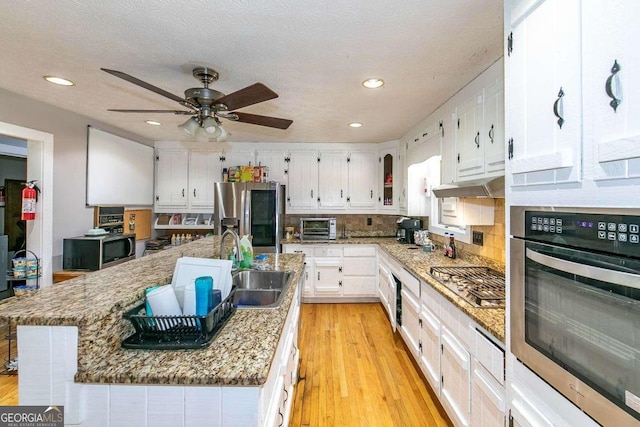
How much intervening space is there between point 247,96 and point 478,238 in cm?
213

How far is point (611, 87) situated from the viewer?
29.5 inches

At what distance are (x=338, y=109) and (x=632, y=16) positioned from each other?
7.43ft

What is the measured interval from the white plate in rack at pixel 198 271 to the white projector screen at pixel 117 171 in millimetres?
2635

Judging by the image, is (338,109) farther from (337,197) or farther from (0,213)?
(0,213)

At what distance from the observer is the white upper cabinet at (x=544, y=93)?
2.87 ft

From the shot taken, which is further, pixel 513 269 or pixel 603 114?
pixel 513 269

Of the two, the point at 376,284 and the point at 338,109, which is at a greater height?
the point at 338,109

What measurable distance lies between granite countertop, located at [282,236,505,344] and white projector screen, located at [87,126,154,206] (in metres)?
2.05

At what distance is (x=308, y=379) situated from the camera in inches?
94.3

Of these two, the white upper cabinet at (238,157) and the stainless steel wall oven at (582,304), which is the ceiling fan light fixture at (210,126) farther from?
the white upper cabinet at (238,157)

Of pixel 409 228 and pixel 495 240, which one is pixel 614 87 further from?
pixel 409 228

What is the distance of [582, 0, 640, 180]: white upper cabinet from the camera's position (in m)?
0.70

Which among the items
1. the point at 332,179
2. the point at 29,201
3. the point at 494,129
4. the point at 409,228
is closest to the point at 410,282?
the point at 494,129

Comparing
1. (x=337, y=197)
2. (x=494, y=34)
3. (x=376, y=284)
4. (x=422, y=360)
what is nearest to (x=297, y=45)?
(x=494, y=34)
